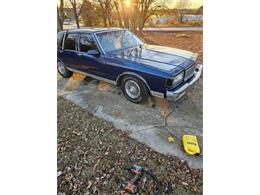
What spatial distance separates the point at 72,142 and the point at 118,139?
52 cm

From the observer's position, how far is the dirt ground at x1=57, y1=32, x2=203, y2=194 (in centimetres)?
160

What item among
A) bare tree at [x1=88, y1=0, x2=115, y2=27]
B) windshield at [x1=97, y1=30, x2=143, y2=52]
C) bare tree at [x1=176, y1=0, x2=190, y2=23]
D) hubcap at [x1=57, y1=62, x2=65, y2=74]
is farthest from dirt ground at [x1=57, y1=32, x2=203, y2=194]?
bare tree at [x1=176, y1=0, x2=190, y2=23]

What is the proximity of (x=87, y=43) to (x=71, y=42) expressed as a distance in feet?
1.33

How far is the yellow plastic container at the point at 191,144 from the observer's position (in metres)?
1.83

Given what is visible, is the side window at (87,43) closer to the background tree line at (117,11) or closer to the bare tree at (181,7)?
the background tree line at (117,11)

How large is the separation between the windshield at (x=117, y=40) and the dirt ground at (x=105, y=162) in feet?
3.73

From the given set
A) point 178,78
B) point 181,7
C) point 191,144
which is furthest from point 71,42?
point 191,144

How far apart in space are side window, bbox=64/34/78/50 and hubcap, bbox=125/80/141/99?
121 centimetres

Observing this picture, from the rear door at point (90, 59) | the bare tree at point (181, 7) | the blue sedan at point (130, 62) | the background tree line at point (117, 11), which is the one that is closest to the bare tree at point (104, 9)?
the background tree line at point (117, 11)
